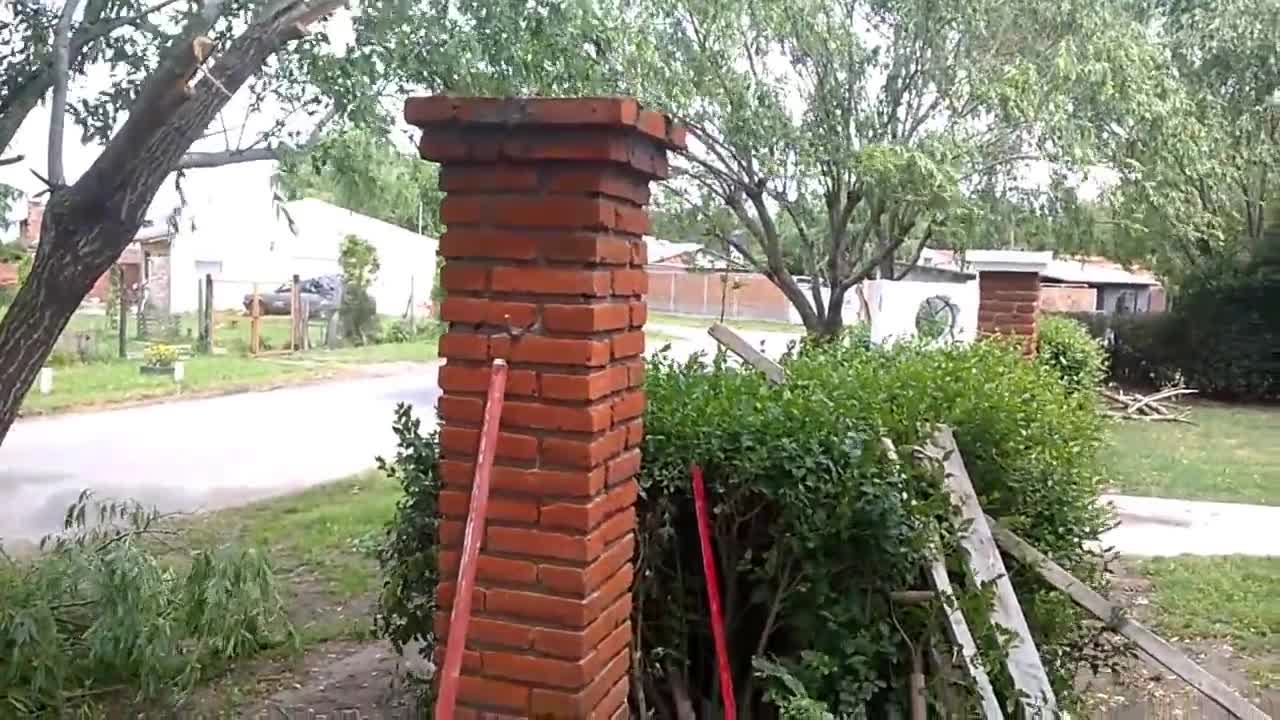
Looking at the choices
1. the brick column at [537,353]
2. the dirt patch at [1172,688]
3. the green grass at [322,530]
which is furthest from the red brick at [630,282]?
the green grass at [322,530]

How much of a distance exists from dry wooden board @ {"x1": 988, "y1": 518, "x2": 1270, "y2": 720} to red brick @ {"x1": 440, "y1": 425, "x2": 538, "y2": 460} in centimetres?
181

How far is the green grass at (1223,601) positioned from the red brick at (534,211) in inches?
165

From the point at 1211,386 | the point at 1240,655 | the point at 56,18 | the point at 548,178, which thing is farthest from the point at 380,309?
the point at 548,178

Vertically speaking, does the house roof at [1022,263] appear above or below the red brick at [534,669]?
above

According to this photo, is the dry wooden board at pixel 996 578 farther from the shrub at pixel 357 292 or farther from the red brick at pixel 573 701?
the shrub at pixel 357 292

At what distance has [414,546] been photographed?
319cm

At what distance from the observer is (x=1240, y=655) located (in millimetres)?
5141

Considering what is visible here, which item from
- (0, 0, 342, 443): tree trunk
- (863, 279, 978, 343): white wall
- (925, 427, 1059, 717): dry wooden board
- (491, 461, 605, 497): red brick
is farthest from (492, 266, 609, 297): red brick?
(863, 279, 978, 343): white wall

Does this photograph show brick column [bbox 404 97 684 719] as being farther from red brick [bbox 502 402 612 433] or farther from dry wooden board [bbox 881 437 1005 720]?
dry wooden board [bbox 881 437 1005 720]

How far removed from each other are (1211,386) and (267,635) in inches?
654

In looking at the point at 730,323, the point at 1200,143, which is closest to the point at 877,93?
the point at 1200,143

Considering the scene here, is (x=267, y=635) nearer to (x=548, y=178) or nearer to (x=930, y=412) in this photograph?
(x=930, y=412)

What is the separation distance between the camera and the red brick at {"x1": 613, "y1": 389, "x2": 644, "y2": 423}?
2408 mm

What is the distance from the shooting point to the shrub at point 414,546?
3.13 metres
